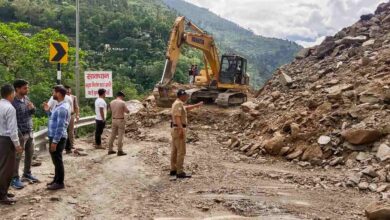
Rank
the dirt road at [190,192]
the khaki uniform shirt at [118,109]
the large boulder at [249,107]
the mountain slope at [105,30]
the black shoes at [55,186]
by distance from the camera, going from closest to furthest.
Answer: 1. the dirt road at [190,192]
2. the black shoes at [55,186]
3. the khaki uniform shirt at [118,109]
4. the large boulder at [249,107]
5. the mountain slope at [105,30]

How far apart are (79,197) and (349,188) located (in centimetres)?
486

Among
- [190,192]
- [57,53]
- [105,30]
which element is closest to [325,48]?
[57,53]

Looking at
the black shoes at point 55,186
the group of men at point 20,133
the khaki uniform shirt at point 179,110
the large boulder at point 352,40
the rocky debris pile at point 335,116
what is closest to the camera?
the group of men at point 20,133

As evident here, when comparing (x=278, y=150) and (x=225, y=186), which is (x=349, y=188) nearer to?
(x=225, y=186)

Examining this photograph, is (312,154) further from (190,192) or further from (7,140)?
(7,140)

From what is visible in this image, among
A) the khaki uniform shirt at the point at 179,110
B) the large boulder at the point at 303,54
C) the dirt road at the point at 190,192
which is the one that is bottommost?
the dirt road at the point at 190,192

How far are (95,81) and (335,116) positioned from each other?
7298 mm

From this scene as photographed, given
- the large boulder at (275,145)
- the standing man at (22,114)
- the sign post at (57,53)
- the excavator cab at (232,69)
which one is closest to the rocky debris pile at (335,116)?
the large boulder at (275,145)

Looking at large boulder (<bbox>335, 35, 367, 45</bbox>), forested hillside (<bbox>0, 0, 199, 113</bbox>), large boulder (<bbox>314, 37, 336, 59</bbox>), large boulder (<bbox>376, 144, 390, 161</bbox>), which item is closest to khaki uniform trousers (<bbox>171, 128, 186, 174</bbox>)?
large boulder (<bbox>376, 144, 390, 161</bbox>)

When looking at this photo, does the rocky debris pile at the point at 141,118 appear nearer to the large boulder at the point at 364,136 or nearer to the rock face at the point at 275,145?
the rock face at the point at 275,145

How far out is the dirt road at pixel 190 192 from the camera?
644 cm

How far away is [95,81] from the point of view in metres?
14.0

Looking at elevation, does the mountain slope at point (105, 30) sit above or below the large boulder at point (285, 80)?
above

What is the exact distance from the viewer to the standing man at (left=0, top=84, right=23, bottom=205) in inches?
257
